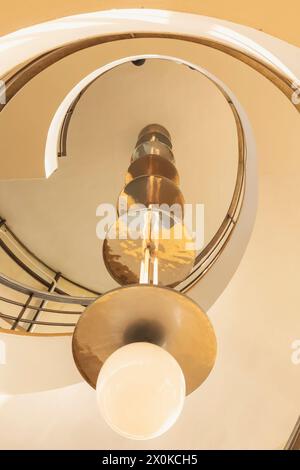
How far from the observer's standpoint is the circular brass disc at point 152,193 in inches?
→ 95.7

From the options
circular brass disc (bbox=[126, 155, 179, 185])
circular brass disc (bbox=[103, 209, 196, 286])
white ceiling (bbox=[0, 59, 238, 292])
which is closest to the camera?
circular brass disc (bbox=[103, 209, 196, 286])

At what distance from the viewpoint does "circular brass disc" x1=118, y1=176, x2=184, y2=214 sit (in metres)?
2.43

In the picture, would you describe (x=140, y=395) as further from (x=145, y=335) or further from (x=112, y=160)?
(x=112, y=160)

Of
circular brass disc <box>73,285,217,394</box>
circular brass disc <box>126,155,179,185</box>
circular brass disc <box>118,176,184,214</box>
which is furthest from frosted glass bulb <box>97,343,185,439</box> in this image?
circular brass disc <box>126,155,179,185</box>

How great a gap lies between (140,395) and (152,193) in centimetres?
151

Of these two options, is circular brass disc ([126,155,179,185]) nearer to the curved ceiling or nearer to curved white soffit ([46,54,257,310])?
the curved ceiling

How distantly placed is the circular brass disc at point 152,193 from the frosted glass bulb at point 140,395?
134cm

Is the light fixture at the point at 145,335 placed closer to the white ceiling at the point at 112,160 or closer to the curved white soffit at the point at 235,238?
the curved white soffit at the point at 235,238

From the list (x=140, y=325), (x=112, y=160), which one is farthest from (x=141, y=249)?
(x=112, y=160)

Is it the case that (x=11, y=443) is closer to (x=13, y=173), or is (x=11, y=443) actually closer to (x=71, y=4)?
(x=13, y=173)

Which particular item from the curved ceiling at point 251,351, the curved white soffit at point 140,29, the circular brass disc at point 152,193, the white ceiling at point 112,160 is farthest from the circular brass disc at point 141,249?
the white ceiling at point 112,160

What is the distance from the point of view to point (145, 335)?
53.2 inches

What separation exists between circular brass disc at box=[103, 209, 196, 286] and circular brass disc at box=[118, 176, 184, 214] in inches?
14.2
